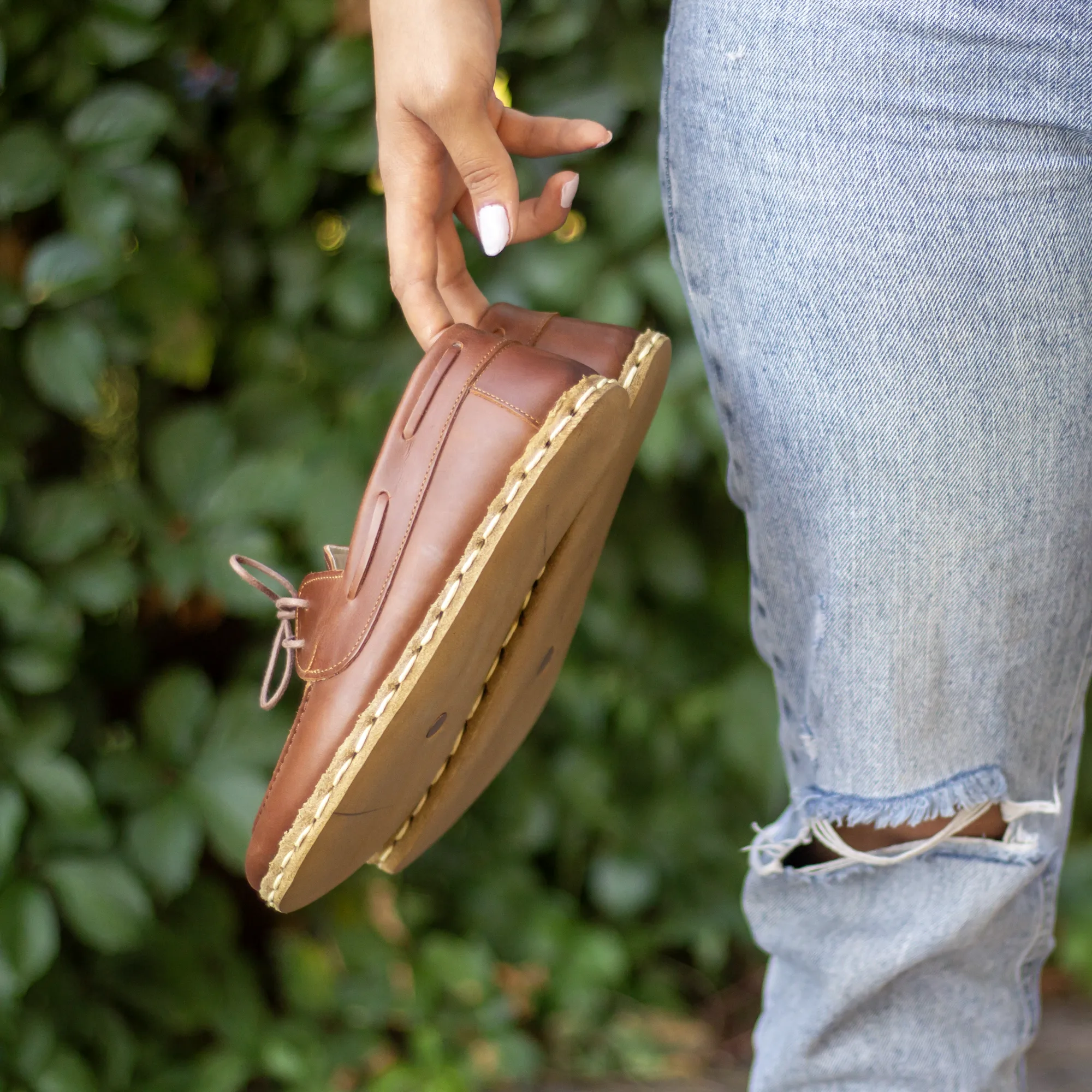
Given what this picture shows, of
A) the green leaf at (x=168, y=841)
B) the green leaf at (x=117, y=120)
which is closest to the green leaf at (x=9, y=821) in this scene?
the green leaf at (x=168, y=841)

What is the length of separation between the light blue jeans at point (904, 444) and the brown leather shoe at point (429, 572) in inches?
4.3

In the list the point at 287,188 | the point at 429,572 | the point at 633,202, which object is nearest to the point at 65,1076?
the point at 429,572

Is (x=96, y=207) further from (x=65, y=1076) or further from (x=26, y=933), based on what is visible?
(x=65, y=1076)

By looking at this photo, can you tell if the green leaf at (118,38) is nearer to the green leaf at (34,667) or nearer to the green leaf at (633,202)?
the green leaf at (633,202)

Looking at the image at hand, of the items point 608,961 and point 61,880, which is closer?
point 61,880

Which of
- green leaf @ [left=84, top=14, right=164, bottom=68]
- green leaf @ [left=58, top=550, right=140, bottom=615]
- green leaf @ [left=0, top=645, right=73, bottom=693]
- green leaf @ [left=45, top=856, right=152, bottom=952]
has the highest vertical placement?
green leaf @ [left=84, top=14, right=164, bottom=68]

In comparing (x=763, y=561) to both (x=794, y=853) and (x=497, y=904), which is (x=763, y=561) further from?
(x=497, y=904)

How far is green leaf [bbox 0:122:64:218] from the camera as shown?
37.0 inches

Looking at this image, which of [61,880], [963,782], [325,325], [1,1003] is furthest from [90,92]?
[963,782]

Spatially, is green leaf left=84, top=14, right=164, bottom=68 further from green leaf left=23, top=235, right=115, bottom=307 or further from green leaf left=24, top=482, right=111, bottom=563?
green leaf left=24, top=482, right=111, bottom=563

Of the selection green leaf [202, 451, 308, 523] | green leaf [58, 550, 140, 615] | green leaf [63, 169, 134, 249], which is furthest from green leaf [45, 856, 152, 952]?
green leaf [63, 169, 134, 249]

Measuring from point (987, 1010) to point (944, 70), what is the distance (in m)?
0.54

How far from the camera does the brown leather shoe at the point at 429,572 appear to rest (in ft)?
1.83

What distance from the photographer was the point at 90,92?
983 mm
